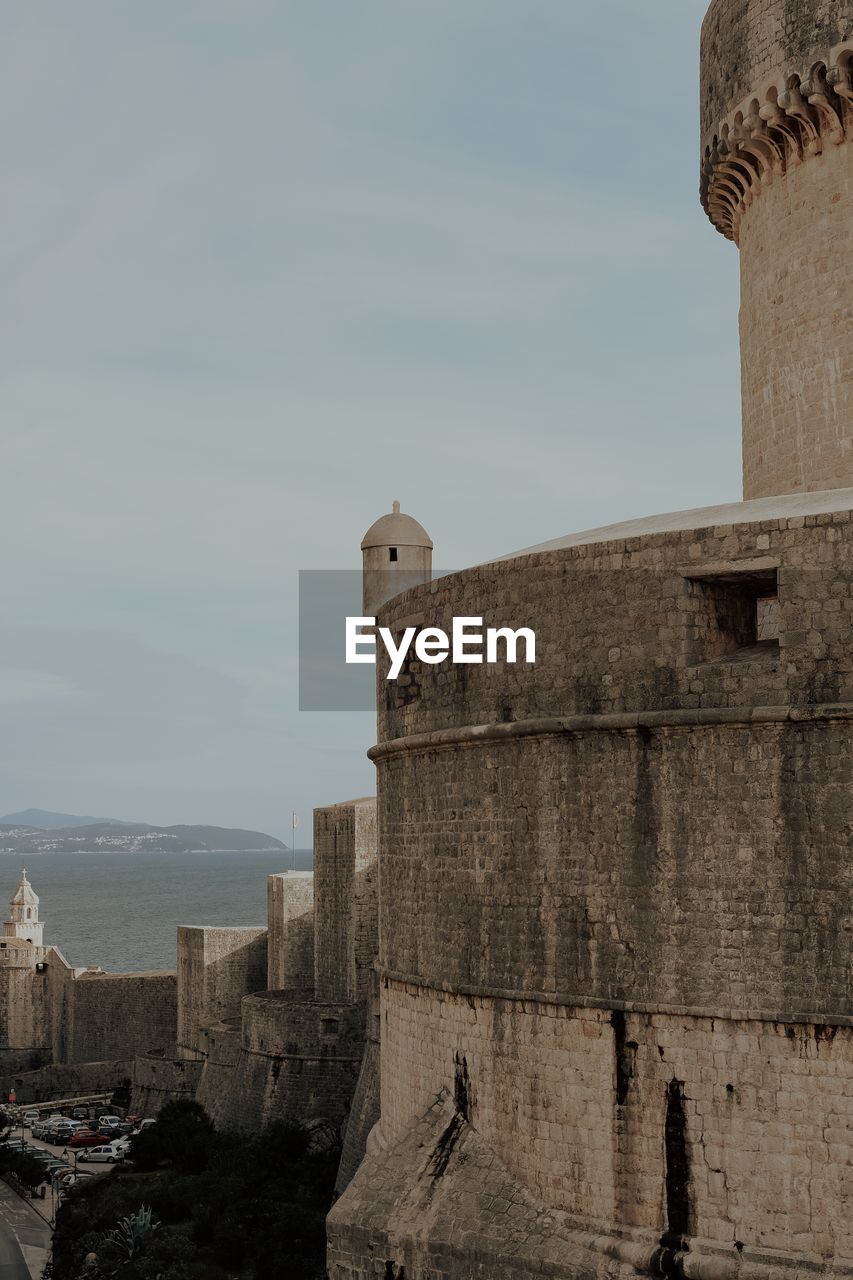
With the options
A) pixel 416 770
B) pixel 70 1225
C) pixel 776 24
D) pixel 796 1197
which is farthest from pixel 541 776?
pixel 70 1225

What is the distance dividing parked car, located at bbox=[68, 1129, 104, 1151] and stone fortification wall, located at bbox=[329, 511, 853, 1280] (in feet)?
77.5

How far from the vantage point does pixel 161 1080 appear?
31.2 metres

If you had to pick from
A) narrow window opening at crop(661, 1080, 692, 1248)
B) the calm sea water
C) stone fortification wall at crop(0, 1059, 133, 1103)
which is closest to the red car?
stone fortification wall at crop(0, 1059, 133, 1103)

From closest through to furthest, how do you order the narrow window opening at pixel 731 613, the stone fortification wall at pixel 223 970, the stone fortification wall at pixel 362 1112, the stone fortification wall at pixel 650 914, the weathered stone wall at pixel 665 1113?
the weathered stone wall at pixel 665 1113 < the stone fortification wall at pixel 650 914 < the narrow window opening at pixel 731 613 < the stone fortification wall at pixel 362 1112 < the stone fortification wall at pixel 223 970

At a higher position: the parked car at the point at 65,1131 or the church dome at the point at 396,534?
the church dome at the point at 396,534

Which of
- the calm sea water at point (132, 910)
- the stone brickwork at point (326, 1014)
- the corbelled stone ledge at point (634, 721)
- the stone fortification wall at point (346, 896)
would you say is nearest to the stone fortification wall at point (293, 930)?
the stone brickwork at point (326, 1014)

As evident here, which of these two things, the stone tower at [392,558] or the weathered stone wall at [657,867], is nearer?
the weathered stone wall at [657,867]

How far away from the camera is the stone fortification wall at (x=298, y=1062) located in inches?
962

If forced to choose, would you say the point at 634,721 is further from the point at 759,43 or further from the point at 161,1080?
the point at 161,1080

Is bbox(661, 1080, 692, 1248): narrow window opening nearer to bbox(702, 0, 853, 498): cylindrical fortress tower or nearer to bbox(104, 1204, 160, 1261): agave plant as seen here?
bbox(702, 0, 853, 498): cylindrical fortress tower

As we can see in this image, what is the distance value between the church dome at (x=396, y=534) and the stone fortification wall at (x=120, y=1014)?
22064 mm

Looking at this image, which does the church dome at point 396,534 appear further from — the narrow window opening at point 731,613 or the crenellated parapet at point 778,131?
the narrow window opening at point 731,613

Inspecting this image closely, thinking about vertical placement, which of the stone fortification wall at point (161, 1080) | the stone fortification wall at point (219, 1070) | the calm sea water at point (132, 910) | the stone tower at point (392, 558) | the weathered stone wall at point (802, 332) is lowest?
the calm sea water at point (132, 910)

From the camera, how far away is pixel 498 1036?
9.23 metres
